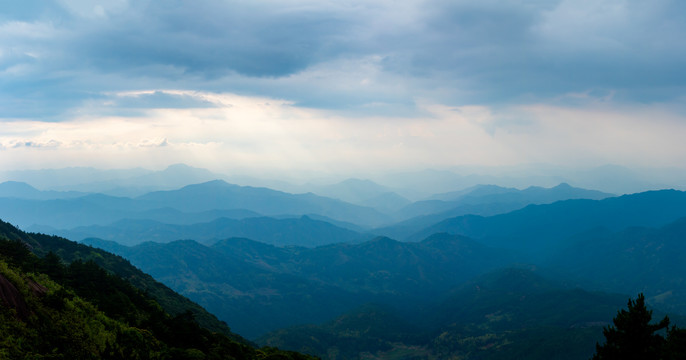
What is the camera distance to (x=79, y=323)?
39594 mm

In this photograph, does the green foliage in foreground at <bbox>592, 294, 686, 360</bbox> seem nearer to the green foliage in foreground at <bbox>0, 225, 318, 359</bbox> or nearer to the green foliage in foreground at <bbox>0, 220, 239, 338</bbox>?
the green foliage in foreground at <bbox>0, 225, 318, 359</bbox>

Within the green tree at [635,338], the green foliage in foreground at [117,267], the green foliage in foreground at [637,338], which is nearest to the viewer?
the green foliage in foreground at [637,338]

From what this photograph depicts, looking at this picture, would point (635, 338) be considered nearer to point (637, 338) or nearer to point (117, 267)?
point (637, 338)

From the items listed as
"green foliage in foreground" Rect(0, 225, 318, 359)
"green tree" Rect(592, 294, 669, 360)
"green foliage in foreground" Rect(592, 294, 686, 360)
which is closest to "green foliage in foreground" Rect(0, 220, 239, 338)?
"green foliage in foreground" Rect(0, 225, 318, 359)

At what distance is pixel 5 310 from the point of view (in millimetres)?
33969

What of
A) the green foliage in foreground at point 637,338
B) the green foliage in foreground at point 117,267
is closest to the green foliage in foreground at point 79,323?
the green foliage in foreground at point 637,338

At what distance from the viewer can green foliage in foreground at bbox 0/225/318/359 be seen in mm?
34281

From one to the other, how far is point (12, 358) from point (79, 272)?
109ft

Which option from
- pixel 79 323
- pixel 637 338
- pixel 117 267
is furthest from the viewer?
pixel 117 267

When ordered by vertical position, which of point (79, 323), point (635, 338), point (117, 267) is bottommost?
point (117, 267)

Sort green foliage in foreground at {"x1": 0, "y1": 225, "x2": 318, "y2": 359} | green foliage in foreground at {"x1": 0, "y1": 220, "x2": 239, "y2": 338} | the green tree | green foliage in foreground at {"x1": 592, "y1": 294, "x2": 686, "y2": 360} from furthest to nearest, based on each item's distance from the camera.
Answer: green foliage in foreground at {"x1": 0, "y1": 220, "x2": 239, "y2": 338} → the green tree → green foliage in foreground at {"x1": 592, "y1": 294, "x2": 686, "y2": 360} → green foliage in foreground at {"x1": 0, "y1": 225, "x2": 318, "y2": 359}

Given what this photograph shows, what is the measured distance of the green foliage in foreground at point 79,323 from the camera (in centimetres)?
3428

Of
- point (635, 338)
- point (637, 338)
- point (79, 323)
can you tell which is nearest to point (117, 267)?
point (79, 323)

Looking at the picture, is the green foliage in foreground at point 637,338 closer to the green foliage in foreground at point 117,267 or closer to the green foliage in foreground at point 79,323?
the green foliage in foreground at point 79,323
